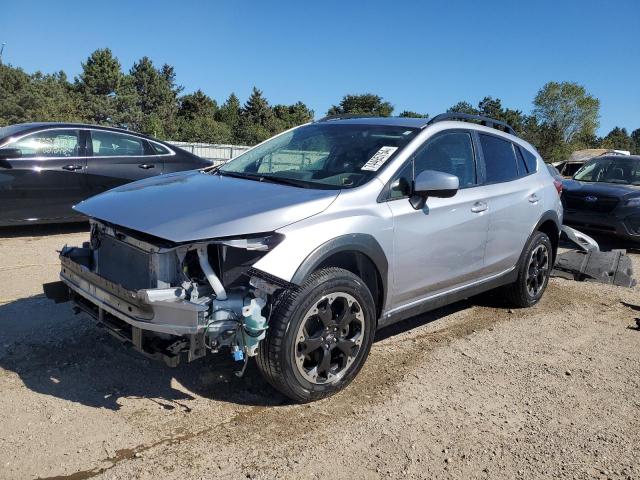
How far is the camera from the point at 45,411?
3068mm

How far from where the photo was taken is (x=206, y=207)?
10.2 ft

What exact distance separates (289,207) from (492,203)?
2.20 metres

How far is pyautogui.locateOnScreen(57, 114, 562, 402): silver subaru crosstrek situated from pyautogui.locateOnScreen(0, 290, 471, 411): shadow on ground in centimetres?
44

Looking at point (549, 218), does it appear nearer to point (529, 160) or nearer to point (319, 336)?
point (529, 160)

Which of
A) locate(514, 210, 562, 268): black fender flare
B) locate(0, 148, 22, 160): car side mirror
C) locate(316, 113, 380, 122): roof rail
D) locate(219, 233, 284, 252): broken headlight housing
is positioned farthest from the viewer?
locate(0, 148, 22, 160): car side mirror

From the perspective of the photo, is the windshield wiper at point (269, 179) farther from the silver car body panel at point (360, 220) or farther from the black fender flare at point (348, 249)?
the black fender flare at point (348, 249)

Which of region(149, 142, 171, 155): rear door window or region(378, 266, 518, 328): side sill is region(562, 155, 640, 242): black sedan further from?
region(149, 142, 171, 155): rear door window

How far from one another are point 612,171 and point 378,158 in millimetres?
8438

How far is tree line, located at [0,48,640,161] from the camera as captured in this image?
53062 millimetres

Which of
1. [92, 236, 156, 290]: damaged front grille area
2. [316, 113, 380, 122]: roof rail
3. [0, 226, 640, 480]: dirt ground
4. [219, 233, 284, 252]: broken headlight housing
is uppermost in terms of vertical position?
[316, 113, 380, 122]: roof rail

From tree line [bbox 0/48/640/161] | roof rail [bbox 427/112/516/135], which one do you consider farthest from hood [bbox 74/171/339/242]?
tree line [bbox 0/48/640/161]

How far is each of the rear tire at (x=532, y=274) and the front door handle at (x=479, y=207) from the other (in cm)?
102

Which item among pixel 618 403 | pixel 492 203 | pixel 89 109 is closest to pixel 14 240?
pixel 492 203

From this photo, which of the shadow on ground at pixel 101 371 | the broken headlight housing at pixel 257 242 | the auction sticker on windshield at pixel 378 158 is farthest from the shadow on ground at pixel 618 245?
the broken headlight housing at pixel 257 242
